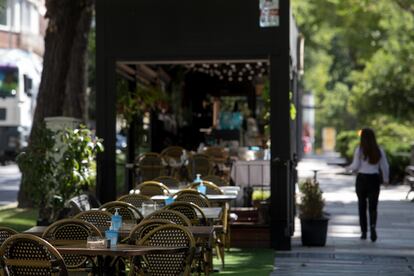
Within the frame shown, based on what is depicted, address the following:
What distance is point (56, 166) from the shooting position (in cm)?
1533

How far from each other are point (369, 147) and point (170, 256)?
7.98 metres

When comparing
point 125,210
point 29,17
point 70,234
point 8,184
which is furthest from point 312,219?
point 29,17

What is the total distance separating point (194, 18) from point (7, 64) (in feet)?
91.2

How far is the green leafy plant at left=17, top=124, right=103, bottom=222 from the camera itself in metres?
15.2

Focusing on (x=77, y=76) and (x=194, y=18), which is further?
(x=77, y=76)

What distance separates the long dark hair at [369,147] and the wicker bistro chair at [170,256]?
780 centimetres

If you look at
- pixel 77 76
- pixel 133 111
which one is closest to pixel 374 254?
pixel 133 111

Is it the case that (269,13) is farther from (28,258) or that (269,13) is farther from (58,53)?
(28,258)

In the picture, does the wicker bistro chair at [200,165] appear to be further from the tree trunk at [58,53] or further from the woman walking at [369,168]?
the woman walking at [369,168]

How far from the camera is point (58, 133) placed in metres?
15.4

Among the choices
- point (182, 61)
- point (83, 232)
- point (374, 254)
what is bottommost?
point (374, 254)

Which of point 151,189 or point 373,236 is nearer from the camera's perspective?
point 151,189

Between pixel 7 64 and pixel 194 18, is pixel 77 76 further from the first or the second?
pixel 7 64

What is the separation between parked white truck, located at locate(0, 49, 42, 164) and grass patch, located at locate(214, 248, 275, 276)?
28411 mm
